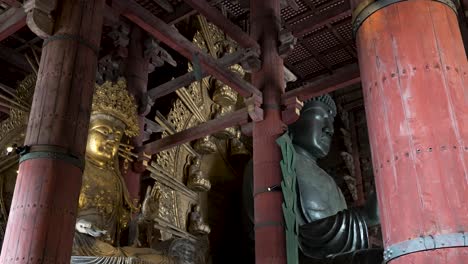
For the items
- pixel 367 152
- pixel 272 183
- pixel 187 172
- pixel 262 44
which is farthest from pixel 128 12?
pixel 367 152

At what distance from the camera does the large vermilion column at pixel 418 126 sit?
1516 millimetres

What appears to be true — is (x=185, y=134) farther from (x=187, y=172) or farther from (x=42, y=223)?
(x=42, y=223)

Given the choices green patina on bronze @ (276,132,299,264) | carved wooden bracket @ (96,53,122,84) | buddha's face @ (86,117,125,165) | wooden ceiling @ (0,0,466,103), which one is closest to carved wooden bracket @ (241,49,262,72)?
wooden ceiling @ (0,0,466,103)

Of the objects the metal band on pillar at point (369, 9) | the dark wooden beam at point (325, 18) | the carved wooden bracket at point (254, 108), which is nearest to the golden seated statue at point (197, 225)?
the carved wooden bracket at point (254, 108)

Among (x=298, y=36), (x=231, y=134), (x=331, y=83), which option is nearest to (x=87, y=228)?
(x=331, y=83)

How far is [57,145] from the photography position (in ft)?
9.40

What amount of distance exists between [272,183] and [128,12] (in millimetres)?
1851

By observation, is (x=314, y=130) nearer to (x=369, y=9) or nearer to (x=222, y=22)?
(x=222, y=22)

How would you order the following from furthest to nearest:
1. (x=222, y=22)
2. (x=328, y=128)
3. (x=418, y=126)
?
1. (x=328, y=128)
2. (x=222, y=22)
3. (x=418, y=126)

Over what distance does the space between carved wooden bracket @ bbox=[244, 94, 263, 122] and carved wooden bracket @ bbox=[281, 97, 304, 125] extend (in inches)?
9.2

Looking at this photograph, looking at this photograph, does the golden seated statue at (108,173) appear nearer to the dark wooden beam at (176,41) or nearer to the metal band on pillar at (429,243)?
the dark wooden beam at (176,41)

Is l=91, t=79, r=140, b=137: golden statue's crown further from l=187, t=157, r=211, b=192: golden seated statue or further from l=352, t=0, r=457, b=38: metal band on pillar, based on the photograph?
l=352, t=0, r=457, b=38: metal band on pillar

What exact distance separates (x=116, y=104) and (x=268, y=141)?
1.49m

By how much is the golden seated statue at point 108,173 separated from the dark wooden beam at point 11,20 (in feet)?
4.55
